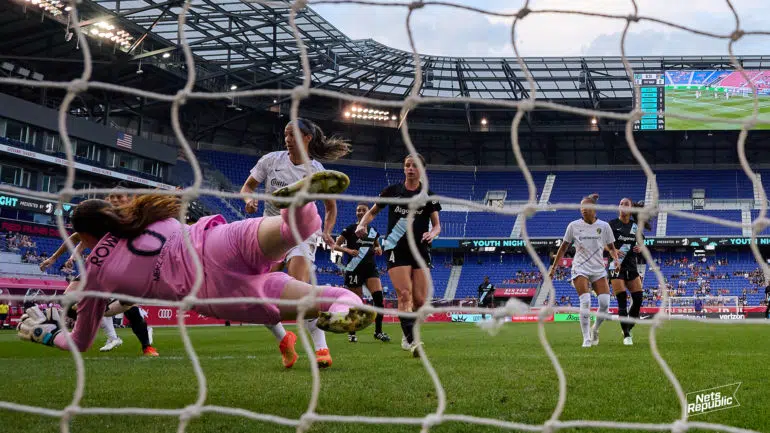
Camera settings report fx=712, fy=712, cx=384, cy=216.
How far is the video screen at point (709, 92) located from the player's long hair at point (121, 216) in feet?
117

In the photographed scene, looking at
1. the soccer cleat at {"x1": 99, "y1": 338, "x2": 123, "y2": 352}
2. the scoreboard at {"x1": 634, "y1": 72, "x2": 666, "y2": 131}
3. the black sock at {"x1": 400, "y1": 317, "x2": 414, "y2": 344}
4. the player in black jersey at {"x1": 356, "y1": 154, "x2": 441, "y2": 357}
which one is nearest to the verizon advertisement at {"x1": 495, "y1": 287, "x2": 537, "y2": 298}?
the scoreboard at {"x1": 634, "y1": 72, "x2": 666, "y2": 131}

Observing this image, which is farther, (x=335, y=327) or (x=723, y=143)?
(x=723, y=143)

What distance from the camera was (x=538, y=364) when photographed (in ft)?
18.5

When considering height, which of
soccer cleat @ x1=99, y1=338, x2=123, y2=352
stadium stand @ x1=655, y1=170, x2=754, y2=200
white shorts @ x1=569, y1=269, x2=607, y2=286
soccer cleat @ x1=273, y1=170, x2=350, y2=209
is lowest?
soccer cleat @ x1=99, y1=338, x2=123, y2=352

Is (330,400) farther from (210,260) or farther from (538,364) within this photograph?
(538,364)

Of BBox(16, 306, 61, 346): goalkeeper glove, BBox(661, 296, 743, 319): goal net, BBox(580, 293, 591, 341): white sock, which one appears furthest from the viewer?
BBox(661, 296, 743, 319): goal net

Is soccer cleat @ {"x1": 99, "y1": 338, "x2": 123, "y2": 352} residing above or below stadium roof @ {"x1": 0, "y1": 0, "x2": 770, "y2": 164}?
below

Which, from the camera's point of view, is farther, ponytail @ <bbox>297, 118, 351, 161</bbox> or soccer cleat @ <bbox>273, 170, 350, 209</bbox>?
ponytail @ <bbox>297, 118, 351, 161</bbox>

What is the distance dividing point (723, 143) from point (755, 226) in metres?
45.7

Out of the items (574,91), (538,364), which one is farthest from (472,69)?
(538,364)

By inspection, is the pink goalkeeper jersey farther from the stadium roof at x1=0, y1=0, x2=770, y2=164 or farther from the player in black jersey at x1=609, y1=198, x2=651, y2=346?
the stadium roof at x1=0, y1=0, x2=770, y2=164

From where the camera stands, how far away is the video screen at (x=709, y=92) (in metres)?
35.2

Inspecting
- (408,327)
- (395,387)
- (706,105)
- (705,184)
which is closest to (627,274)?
(408,327)

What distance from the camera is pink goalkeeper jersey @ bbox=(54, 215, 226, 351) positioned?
3320 millimetres
